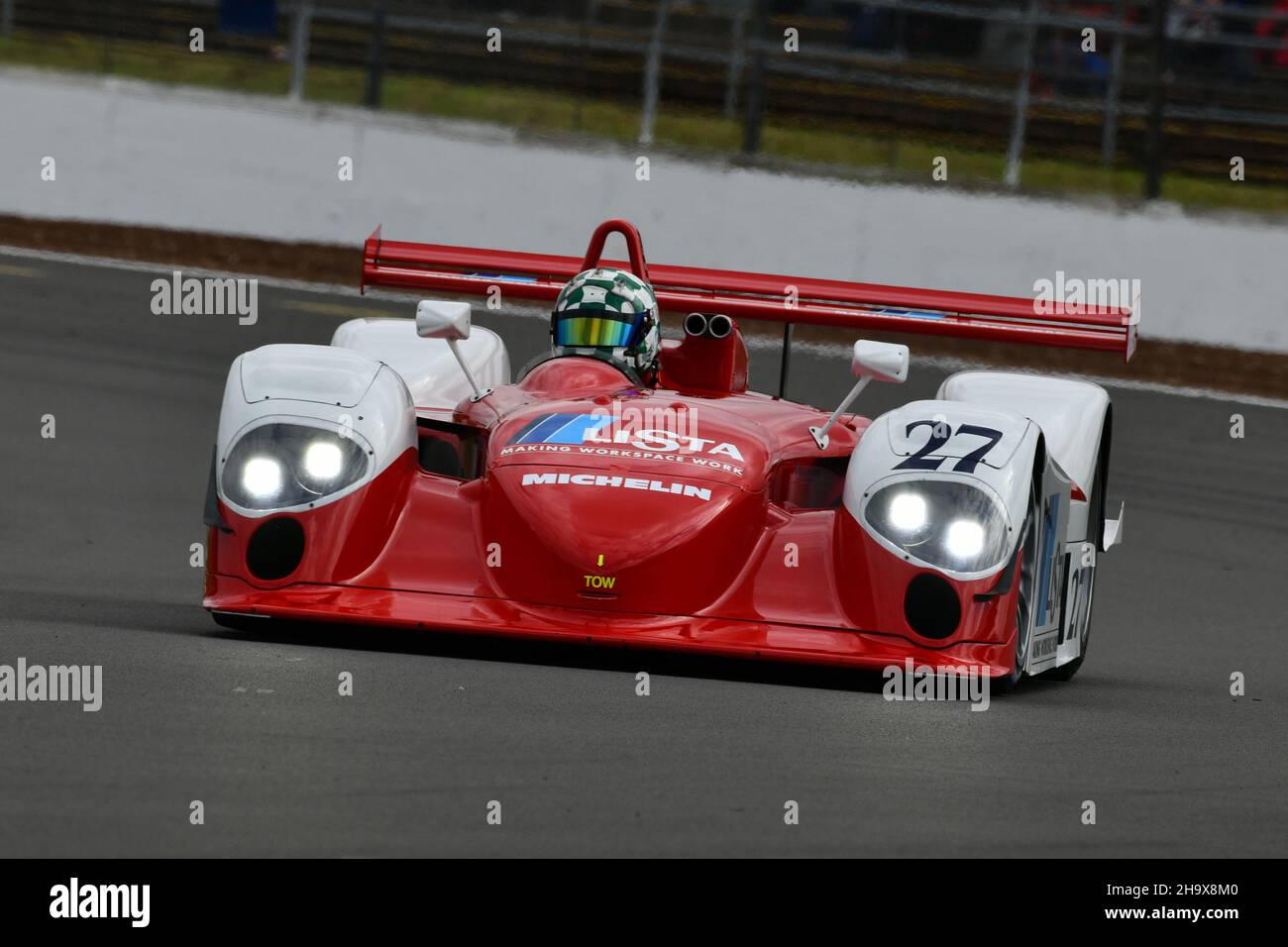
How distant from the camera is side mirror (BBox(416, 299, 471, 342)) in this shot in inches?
301

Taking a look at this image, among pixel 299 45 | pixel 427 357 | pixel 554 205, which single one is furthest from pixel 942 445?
pixel 299 45

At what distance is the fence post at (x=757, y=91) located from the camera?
55.4 feet

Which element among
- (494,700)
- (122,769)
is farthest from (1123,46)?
(122,769)

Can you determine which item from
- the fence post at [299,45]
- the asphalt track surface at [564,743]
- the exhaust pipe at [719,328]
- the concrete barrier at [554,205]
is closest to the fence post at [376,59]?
the concrete barrier at [554,205]

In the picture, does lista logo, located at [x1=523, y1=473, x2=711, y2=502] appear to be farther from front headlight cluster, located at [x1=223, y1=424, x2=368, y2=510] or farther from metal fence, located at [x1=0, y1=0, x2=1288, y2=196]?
metal fence, located at [x1=0, y1=0, x2=1288, y2=196]

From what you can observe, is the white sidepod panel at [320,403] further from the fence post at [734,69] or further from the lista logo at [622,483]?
the fence post at [734,69]

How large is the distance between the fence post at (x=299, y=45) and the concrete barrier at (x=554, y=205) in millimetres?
244

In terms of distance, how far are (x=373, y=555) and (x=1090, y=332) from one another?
9.04ft

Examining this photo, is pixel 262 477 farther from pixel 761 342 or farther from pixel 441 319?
pixel 761 342

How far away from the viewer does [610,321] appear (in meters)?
7.89

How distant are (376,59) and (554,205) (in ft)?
6.82

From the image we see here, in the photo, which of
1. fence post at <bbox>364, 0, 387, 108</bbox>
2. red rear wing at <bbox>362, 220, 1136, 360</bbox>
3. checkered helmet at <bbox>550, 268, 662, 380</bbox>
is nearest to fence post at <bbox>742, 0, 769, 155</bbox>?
fence post at <bbox>364, 0, 387, 108</bbox>

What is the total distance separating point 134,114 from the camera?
16750 mm
